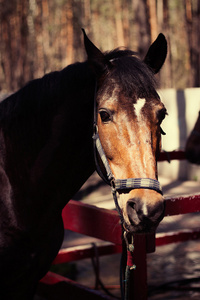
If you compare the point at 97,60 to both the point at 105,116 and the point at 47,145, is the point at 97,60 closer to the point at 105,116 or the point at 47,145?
the point at 105,116

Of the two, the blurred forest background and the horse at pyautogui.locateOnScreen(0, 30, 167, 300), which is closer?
the horse at pyautogui.locateOnScreen(0, 30, 167, 300)

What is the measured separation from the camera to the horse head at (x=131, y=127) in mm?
2043

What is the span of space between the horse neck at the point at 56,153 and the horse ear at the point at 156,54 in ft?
1.21

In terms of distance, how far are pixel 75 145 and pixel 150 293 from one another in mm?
2423

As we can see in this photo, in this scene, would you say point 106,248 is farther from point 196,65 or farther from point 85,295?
point 196,65

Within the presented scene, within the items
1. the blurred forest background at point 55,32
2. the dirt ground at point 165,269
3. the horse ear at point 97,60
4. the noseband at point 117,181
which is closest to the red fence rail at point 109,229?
the noseband at point 117,181

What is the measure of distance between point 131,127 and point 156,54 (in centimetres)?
60

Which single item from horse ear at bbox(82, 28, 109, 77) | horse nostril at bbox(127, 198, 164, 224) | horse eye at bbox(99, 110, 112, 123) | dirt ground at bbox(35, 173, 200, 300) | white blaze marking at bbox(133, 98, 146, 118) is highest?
horse ear at bbox(82, 28, 109, 77)

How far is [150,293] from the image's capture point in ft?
14.2

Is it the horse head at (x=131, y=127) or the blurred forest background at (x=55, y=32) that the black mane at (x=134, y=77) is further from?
the blurred forest background at (x=55, y=32)

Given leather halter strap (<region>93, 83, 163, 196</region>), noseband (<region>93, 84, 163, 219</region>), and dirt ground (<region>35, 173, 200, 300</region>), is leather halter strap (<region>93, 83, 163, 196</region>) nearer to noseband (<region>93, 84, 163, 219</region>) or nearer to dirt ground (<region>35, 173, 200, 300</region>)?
noseband (<region>93, 84, 163, 219</region>)

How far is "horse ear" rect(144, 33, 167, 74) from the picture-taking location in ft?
8.09

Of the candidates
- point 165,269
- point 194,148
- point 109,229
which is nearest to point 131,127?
point 109,229

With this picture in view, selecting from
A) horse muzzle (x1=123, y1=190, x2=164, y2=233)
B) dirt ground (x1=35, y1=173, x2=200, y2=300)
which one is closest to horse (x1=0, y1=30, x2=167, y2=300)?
horse muzzle (x1=123, y1=190, x2=164, y2=233)
